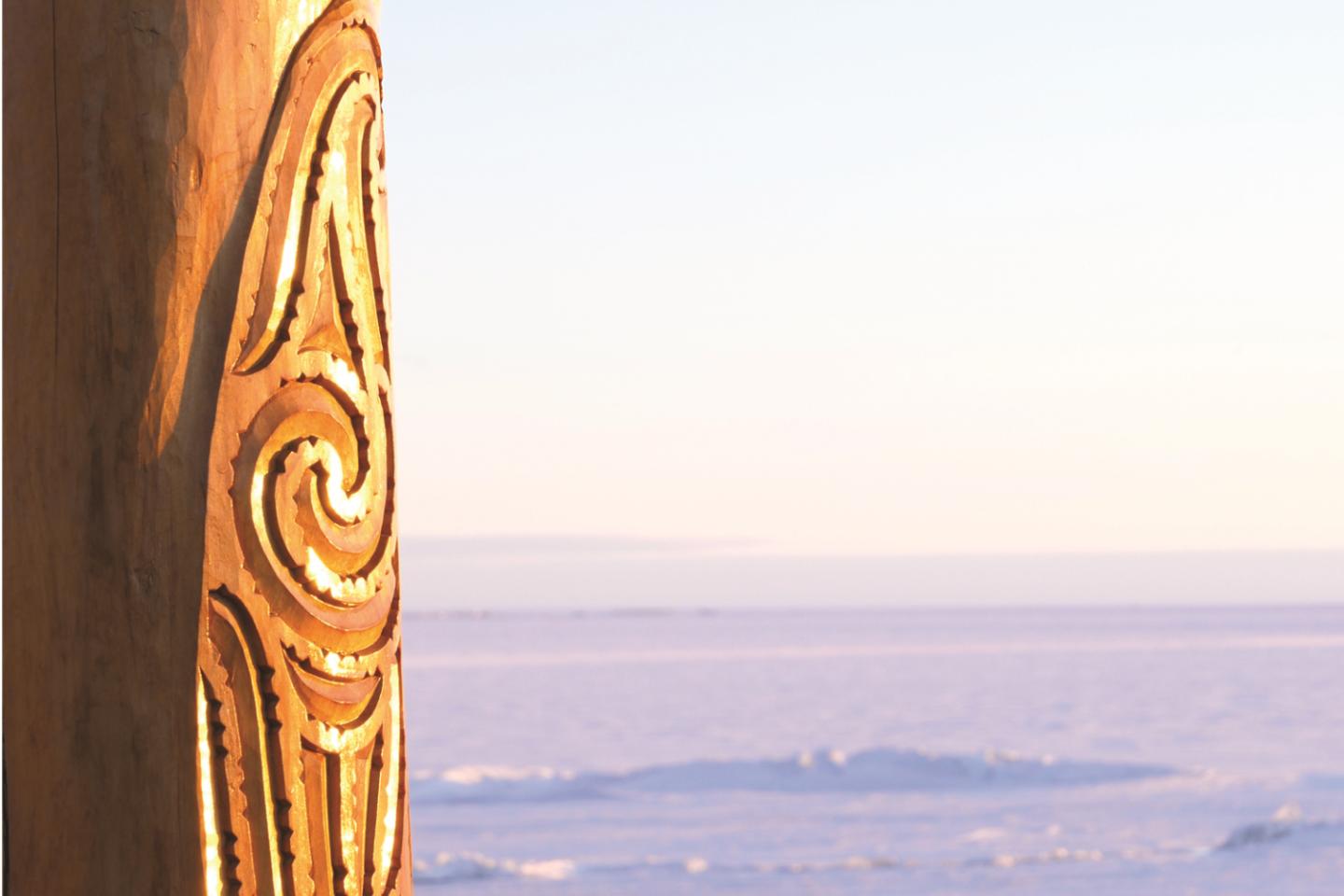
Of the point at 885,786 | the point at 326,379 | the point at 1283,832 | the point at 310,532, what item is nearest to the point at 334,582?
the point at 310,532

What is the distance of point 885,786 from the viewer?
1769 centimetres

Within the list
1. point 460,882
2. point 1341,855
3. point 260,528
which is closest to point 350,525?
point 260,528

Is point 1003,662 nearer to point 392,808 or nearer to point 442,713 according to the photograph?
point 442,713

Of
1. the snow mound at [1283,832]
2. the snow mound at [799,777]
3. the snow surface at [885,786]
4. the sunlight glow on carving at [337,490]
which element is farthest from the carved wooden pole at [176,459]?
the snow mound at [799,777]

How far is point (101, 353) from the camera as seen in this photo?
1705 mm

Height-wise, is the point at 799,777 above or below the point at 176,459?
below

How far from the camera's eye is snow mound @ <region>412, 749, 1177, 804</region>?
681 inches

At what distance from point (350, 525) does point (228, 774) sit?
0.31m

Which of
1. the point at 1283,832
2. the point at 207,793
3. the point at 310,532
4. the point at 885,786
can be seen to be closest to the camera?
the point at 207,793

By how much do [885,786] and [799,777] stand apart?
991 millimetres

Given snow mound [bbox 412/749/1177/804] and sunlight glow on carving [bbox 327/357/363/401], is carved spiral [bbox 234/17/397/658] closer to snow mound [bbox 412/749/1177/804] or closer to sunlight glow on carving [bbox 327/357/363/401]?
sunlight glow on carving [bbox 327/357/363/401]

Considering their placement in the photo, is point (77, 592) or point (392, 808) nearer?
point (77, 592)

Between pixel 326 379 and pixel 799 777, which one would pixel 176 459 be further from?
pixel 799 777

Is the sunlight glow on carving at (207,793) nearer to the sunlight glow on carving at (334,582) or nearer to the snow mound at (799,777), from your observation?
the sunlight glow on carving at (334,582)
